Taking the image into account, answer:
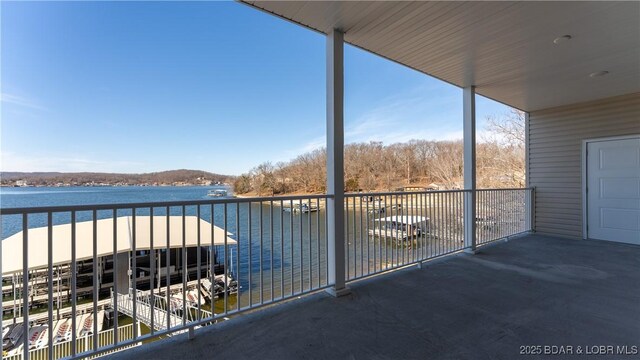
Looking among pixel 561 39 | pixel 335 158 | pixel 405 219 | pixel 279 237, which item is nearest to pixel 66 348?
pixel 279 237

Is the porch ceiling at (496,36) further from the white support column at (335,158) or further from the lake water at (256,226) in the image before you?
the lake water at (256,226)

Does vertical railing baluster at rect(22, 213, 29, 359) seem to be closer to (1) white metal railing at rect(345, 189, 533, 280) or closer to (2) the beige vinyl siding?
(1) white metal railing at rect(345, 189, 533, 280)

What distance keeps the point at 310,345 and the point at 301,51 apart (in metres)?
13.5

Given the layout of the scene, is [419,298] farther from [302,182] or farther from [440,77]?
[302,182]

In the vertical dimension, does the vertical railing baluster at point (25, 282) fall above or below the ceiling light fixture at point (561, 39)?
below

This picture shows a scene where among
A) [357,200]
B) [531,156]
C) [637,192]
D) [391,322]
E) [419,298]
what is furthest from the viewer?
[531,156]

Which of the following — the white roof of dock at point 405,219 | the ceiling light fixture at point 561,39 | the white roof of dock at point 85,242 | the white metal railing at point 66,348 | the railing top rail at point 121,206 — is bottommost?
the white metal railing at point 66,348

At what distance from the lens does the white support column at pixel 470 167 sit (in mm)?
3963

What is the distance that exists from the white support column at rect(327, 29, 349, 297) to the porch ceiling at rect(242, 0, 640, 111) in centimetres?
26

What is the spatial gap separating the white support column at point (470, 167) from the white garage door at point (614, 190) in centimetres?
257

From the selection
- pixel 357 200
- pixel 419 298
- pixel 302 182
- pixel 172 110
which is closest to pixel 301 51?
pixel 302 182

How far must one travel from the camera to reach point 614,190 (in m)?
4.55

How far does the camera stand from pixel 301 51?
13242 mm

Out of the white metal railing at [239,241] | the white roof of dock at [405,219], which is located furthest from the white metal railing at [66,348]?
the white roof of dock at [405,219]
